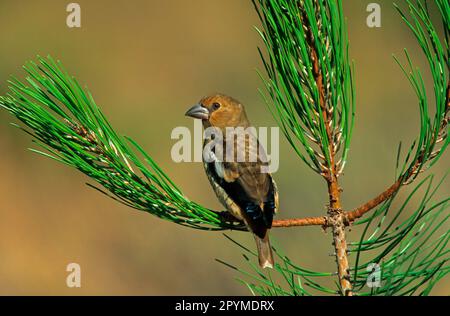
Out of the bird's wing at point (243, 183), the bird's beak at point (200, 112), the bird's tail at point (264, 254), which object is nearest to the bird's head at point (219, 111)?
the bird's beak at point (200, 112)

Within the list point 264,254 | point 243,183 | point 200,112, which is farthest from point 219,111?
point 264,254

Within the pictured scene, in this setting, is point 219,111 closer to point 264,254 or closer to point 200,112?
point 200,112

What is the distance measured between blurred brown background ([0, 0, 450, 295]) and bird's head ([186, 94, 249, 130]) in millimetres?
2184

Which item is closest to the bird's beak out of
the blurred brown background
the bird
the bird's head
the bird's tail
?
A: the bird's head

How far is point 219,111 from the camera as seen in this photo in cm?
376

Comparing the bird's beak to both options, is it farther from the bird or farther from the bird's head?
the bird

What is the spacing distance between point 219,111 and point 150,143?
9.11 feet

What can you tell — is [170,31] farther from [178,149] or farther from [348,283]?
[348,283]

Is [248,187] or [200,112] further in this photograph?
[200,112]

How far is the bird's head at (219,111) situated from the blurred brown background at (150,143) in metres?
2.18

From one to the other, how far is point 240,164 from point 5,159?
4.21 metres

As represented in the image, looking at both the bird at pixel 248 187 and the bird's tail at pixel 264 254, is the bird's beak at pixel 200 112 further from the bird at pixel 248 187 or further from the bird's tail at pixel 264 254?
the bird's tail at pixel 264 254

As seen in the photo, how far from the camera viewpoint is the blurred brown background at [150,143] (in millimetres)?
→ 6160
